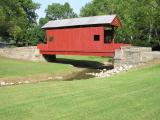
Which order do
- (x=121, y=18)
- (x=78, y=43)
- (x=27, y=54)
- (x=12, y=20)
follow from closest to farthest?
(x=78, y=43) < (x=27, y=54) < (x=121, y=18) < (x=12, y=20)

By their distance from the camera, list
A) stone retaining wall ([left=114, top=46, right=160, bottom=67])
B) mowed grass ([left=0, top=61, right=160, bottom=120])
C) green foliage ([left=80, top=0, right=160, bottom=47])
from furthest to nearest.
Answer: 1. green foliage ([left=80, top=0, right=160, bottom=47])
2. stone retaining wall ([left=114, top=46, right=160, bottom=67])
3. mowed grass ([left=0, top=61, right=160, bottom=120])

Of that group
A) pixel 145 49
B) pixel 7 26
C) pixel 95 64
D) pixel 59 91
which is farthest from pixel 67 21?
pixel 59 91

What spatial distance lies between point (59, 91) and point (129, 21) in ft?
132

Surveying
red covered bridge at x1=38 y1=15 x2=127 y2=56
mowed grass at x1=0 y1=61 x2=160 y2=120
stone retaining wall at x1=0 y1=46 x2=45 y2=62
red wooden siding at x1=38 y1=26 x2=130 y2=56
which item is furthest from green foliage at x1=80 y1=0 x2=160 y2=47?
mowed grass at x1=0 y1=61 x2=160 y2=120

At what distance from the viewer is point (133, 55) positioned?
36.7 metres

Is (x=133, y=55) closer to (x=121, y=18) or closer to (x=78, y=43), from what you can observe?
(x=78, y=43)

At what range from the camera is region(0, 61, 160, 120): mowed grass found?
10461 mm

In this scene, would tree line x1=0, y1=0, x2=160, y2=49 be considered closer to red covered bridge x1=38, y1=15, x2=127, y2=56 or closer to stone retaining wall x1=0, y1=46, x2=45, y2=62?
Result: red covered bridge x1=38, y1=15, x2=127, y2=56

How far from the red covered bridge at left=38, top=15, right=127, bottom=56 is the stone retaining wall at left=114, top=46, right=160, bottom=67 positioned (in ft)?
5.93

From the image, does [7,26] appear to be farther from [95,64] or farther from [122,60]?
[122,60]

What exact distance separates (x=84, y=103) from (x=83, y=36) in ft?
105

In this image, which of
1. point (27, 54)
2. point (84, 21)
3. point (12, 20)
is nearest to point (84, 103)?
point (84, 21)

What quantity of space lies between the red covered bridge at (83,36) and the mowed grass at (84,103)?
1012 inches

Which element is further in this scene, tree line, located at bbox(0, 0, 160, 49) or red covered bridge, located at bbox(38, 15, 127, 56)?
tree line, located at bbox(0, 0, 160, 49)
